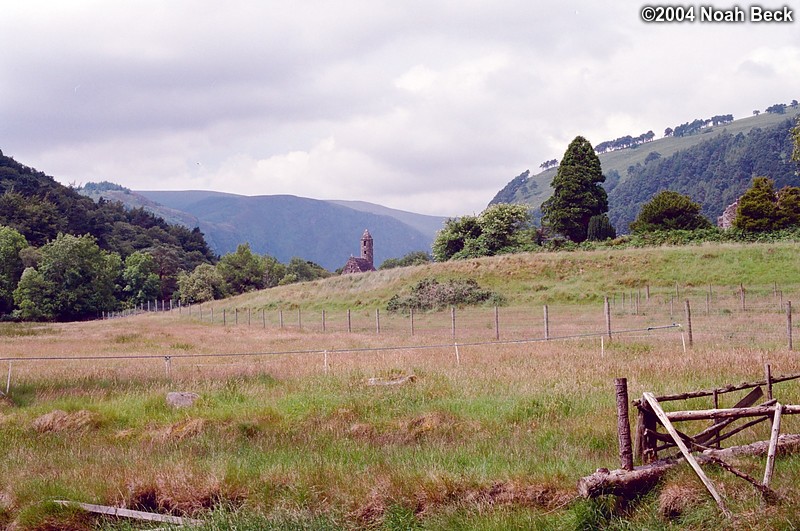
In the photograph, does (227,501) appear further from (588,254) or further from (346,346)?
(588,254)

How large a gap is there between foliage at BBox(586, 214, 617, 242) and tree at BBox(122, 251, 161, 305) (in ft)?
210

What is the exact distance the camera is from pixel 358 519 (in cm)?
838

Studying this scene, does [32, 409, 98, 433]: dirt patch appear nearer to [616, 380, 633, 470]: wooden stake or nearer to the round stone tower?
[616, 380, 633, 470]: wooden stake

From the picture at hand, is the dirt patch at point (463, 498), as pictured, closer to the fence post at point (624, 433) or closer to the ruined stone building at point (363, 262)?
the fence post at point (624, 433)

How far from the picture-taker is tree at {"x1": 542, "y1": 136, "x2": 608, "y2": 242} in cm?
7375

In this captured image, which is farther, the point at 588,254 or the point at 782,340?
the point at 588,254

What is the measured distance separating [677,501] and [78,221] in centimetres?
12631

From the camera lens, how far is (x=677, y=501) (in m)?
7.61

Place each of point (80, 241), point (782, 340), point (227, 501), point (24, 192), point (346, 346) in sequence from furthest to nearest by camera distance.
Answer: point (24, 192) → point (80, 241) → point (346, 346) → point (782, 340) → point (227, 501)

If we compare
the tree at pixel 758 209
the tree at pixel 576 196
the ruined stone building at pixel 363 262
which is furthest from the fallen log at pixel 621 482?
the ruined stone building at pixel 363 262

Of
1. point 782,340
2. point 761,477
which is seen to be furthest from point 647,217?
point 761,477

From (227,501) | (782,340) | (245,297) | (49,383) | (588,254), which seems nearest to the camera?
(227,501)

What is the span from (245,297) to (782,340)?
197 ft

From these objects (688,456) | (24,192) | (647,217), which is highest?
(24,192)
